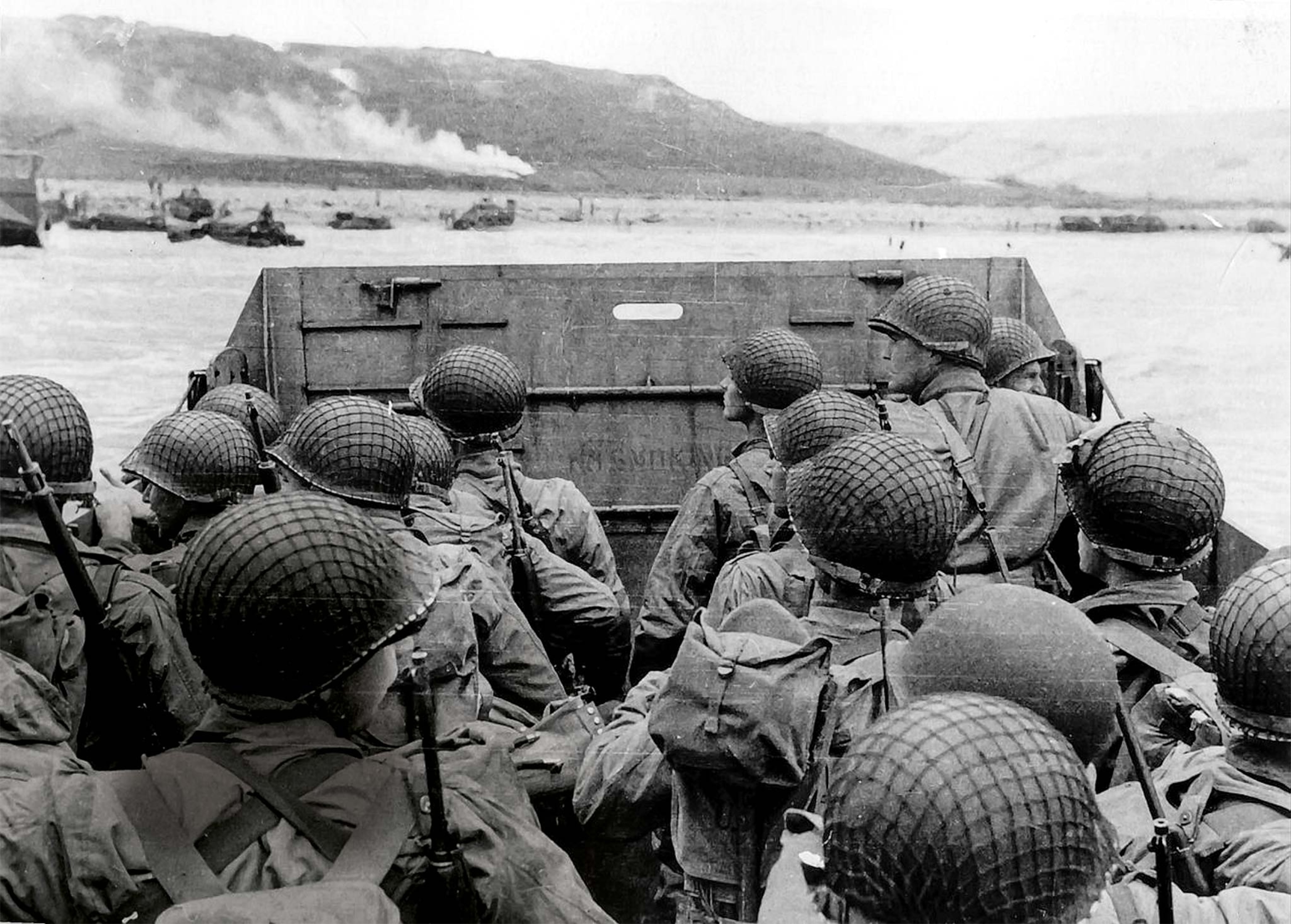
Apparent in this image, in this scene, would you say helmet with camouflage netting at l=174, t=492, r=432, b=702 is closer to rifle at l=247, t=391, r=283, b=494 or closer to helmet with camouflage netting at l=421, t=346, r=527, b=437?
rifle at l=247, t=391, r=283, b=494

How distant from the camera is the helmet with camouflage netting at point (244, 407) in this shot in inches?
186

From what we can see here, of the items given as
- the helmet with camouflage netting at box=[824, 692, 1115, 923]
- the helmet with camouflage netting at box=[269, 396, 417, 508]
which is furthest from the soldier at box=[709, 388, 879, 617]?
the helmet with camouflage netting at box=[824, 692, 1115, 923]

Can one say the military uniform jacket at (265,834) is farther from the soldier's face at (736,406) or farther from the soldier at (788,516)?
the soldier's face at (736,406)

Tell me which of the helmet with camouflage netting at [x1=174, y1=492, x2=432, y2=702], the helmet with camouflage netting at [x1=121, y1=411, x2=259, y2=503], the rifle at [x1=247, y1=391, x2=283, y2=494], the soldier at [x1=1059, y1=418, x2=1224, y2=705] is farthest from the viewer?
the rifle at [x1=247, y1=391, x2=283, y2=494]

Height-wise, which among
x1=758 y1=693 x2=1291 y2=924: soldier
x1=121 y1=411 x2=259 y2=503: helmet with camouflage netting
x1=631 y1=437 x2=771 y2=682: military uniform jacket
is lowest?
x1=631 y1=437 x2=771 y2=682: military uniform jacket

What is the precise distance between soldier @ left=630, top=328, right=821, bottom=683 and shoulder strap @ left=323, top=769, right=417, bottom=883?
2824 mm

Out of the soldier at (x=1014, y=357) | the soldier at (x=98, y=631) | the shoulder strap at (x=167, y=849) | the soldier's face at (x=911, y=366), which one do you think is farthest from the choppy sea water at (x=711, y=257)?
the shoulder strap at (x=167, y=849)

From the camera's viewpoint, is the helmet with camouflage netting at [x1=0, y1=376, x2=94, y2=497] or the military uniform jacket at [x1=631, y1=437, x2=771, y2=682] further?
the military uniform jacket at [x1=631, y1=437, x2=771, y2=682]

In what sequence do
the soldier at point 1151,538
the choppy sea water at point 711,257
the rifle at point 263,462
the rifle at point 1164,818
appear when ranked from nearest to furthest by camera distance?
1. the rifle at point 1164,818
2. the soldier at point 1151,538
3. the rifle at point 263,462
4. the choppy sea water at point 711,257

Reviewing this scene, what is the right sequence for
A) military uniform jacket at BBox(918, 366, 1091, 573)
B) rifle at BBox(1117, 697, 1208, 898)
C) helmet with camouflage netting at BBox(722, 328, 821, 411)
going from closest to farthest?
1. rifle at BBox(1117, 697, 1208, 898)
2. military uniform jacket at BBox(918, 366, 1091, 573)
3. helmet with camouflage netting at BBox(722, 328, 821, 411)

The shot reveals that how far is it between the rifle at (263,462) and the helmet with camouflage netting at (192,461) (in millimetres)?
59

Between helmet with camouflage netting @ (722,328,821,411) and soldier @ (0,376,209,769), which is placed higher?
helmet with camouflage netting @ (722,328,821,411)

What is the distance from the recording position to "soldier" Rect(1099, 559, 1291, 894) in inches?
78.8

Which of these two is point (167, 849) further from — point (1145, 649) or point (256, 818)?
point (1145, 649)
